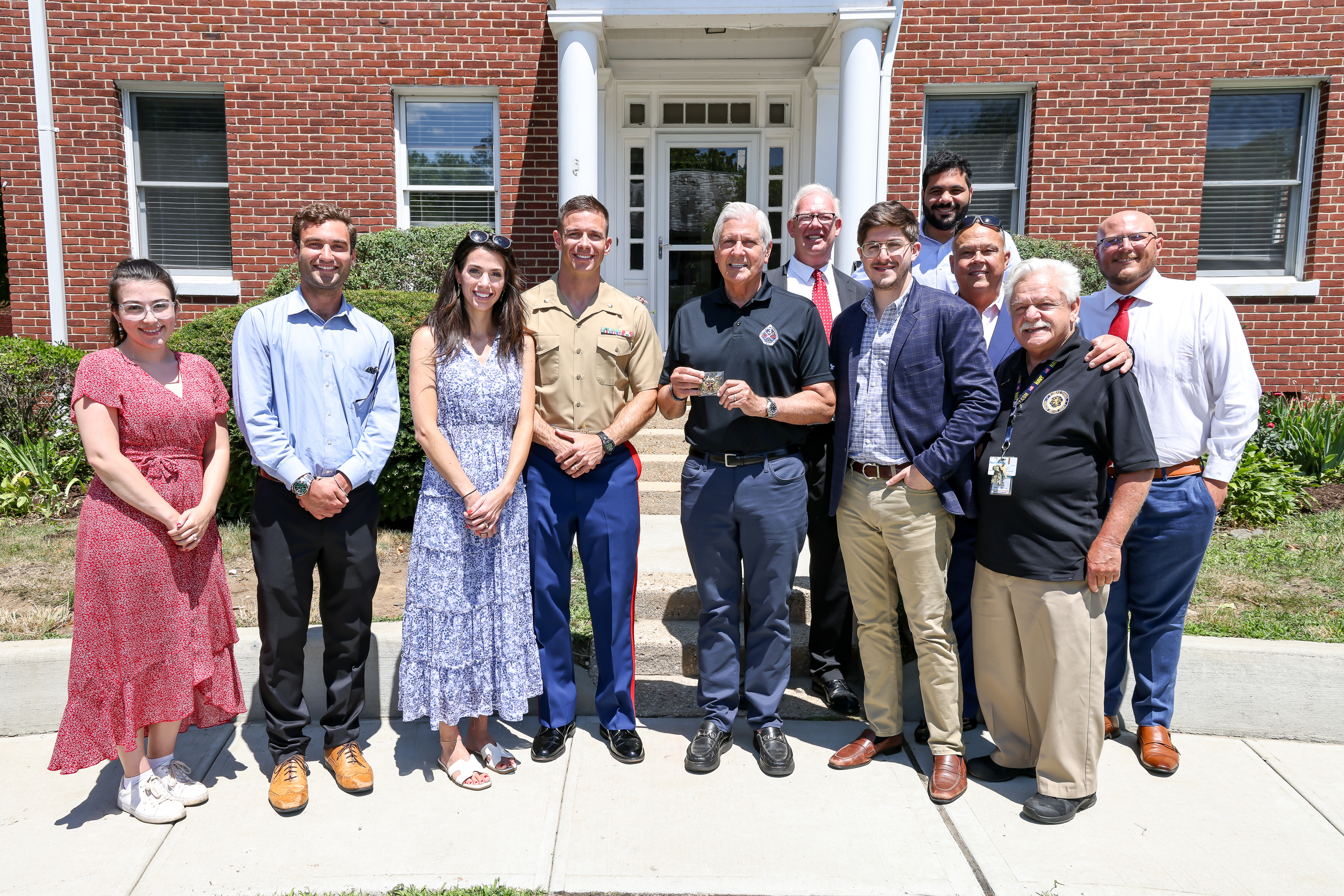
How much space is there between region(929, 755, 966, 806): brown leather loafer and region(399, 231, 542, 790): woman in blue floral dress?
5.34 feet

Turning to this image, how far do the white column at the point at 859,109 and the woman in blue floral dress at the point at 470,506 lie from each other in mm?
4306

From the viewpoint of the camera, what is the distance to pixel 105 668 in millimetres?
3043

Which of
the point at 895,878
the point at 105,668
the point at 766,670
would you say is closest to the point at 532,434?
the point at 766,670

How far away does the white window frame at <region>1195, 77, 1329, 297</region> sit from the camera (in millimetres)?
8242

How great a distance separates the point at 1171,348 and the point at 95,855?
4.39m

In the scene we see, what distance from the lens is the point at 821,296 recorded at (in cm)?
398

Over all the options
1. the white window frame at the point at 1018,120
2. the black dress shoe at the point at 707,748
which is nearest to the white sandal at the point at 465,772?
the black dress shoe at the point at 707,748

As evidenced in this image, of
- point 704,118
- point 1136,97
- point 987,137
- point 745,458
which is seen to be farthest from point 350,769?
point 1136,97

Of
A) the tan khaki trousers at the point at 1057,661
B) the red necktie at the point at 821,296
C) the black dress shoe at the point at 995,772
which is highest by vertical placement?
the red necktie at the point at 821,296

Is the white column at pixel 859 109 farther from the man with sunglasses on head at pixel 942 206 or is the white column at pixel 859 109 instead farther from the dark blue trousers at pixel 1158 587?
the dark blue trousers at pixel 1158 587

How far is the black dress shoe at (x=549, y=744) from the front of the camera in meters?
3.59

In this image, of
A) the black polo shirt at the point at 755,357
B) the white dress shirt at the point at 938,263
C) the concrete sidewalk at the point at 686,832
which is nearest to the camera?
the concrete sidewalk at the point at 686,832

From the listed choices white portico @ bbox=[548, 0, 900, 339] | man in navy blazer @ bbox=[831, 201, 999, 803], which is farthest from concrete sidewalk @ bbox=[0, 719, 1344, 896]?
white portico @ bbox=[548, 0, 900, 339]

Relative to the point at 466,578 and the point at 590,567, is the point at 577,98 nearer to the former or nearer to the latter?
the point at 590,567
